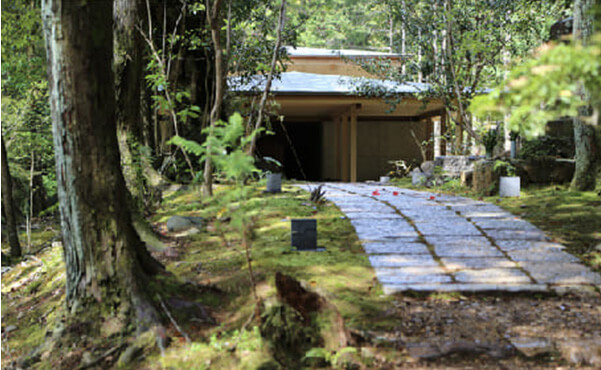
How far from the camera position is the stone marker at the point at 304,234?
19.2 feet

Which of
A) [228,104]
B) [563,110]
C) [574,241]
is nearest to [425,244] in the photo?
[574,241]

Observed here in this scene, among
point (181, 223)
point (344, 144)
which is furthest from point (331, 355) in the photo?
point (344, 144)

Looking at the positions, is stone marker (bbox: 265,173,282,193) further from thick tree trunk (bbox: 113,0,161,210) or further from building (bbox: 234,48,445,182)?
building (bbox: 234,48,445,182)

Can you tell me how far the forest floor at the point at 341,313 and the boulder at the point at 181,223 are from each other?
23cm

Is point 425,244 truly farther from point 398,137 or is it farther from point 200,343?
point 398,137

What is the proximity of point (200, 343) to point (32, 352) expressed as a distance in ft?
4.40

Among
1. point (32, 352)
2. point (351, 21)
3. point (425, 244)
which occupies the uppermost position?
point (351, 21)

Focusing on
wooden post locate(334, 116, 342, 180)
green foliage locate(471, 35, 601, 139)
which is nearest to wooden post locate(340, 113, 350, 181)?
wooden post locate(334, 116, 342, 180)

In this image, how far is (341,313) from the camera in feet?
14.0

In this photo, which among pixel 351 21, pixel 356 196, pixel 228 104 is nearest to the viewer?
pixel 356 196

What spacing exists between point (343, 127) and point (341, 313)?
40.5 feet

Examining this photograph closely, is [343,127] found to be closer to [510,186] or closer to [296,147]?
[296,147]

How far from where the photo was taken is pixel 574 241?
6.13 meters

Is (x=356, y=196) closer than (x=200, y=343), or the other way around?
(x=200, y=343)
